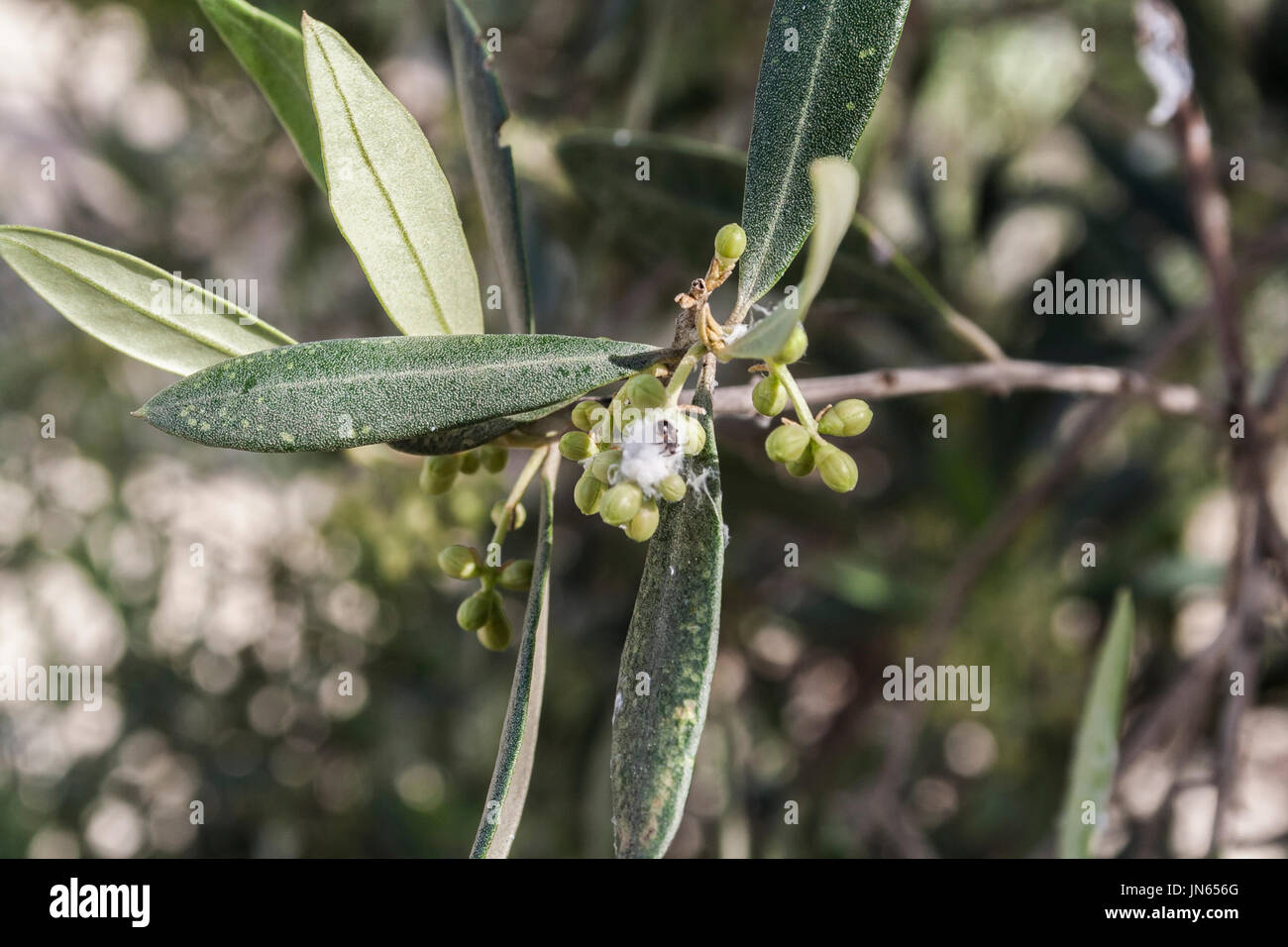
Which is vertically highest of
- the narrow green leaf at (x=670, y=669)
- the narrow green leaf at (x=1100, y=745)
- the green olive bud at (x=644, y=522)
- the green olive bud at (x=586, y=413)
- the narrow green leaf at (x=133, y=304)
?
the narrow green leaf at (x=133, y=304)

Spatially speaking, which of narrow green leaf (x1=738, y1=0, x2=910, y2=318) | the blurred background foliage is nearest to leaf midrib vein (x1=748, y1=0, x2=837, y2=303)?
narrow green leaf (x1=738, y1=0, x2=910, y2=318)

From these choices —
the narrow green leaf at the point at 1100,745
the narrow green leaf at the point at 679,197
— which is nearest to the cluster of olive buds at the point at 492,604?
the narrow green leaf at the point at 679,197

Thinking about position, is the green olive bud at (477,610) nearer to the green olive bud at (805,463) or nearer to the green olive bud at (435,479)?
the green olive bud at (435,479)

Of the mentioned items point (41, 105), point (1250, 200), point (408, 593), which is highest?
point (41, 105)

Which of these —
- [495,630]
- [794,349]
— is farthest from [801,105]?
[495,630]

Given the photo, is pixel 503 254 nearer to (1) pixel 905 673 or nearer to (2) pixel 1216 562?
(1) pixel 905 673
